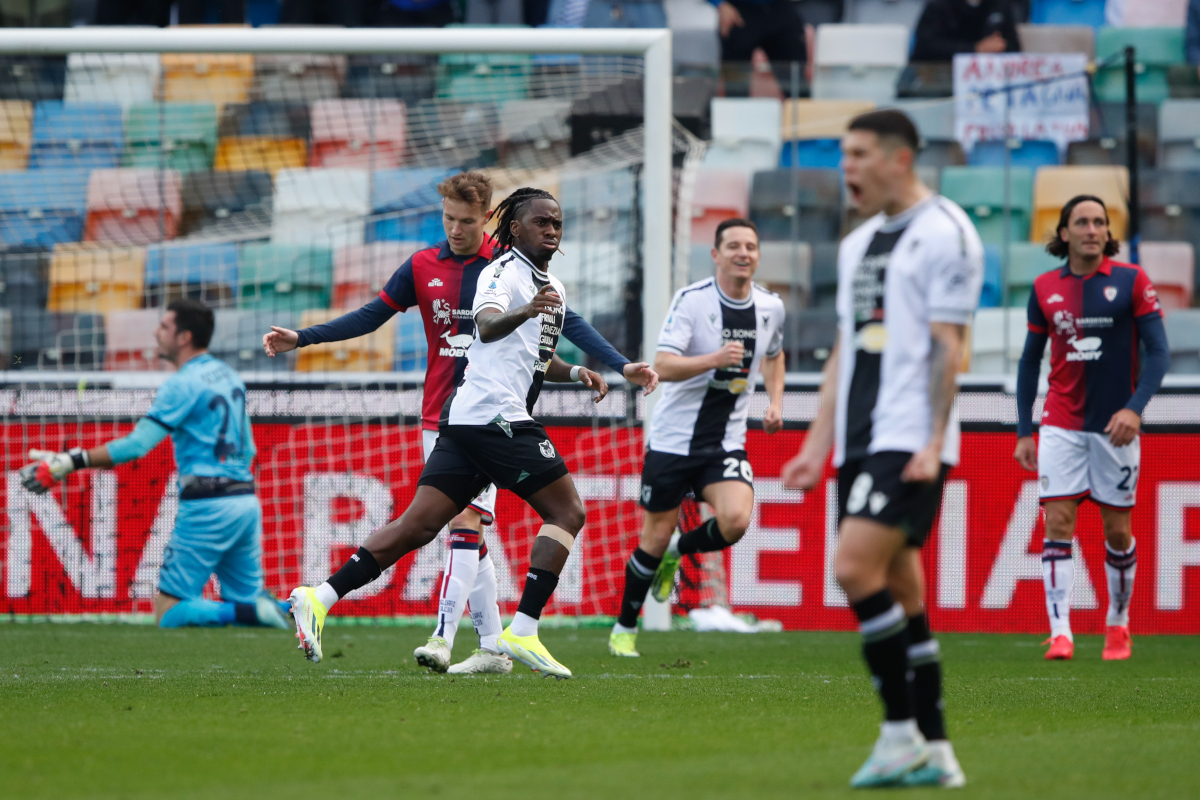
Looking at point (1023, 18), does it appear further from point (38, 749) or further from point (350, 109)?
point (38, 749)

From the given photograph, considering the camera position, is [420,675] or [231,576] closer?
[420,675]

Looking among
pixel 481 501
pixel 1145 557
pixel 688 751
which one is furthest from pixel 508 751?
pixel 1145 557

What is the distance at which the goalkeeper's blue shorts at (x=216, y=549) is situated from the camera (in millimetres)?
8938

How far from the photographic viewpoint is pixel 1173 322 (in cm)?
1095

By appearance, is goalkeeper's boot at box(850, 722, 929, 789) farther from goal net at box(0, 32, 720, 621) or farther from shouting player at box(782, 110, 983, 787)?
goal net at box(0, 32, 720, 621)

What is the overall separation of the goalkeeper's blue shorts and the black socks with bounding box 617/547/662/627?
10.2ft

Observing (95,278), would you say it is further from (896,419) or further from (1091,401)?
(896,419)

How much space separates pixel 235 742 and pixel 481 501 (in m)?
2.60

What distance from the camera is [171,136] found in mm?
11375

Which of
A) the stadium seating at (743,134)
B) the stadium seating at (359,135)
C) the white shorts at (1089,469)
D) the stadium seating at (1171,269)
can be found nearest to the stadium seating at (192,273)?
the stadium seating at (359,135)

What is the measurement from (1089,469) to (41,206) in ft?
26.9

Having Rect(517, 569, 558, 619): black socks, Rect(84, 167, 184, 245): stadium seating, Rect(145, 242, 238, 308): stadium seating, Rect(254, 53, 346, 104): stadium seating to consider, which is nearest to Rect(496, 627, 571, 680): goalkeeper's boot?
Rect(517, 569, 558, 619): black socks

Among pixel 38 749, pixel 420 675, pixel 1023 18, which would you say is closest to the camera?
pixel 38 749

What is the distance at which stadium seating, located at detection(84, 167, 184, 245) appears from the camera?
35.3 feet
